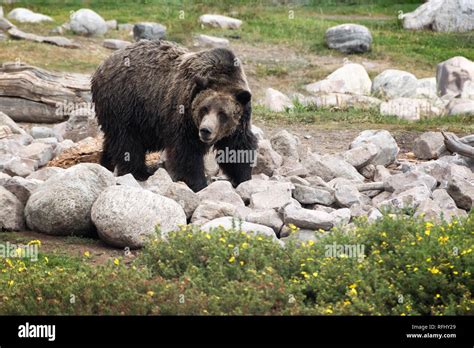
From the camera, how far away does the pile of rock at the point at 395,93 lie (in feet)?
53.1

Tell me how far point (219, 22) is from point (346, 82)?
6650mm

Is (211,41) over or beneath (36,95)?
over

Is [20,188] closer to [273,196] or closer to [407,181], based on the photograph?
[273,196]

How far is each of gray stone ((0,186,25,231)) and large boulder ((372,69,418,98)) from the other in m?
10.5

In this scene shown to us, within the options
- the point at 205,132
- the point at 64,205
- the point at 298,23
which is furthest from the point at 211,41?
the point at 64,205

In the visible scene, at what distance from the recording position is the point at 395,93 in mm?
18594

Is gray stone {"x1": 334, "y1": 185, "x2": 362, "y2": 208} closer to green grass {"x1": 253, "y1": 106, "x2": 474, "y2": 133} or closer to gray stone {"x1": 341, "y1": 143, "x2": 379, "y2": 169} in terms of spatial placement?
gray stone {"x1": 341, "y1": 143, "x2": 379, "y2": 169}

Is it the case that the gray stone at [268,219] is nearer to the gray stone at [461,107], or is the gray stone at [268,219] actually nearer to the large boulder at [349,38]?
the gray stone at [461,107]

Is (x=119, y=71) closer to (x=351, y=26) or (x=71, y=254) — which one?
(x=71, y=254)

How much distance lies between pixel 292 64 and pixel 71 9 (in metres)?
7.13

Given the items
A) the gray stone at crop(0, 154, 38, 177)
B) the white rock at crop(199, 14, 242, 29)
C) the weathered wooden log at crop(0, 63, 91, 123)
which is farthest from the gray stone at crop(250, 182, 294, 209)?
the white rock at crop(199, 14, 242, 29)

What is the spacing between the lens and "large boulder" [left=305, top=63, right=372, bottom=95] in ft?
63.2

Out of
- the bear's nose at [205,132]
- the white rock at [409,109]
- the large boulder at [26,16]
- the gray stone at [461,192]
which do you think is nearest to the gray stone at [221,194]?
the bear's nose at [205,132]
